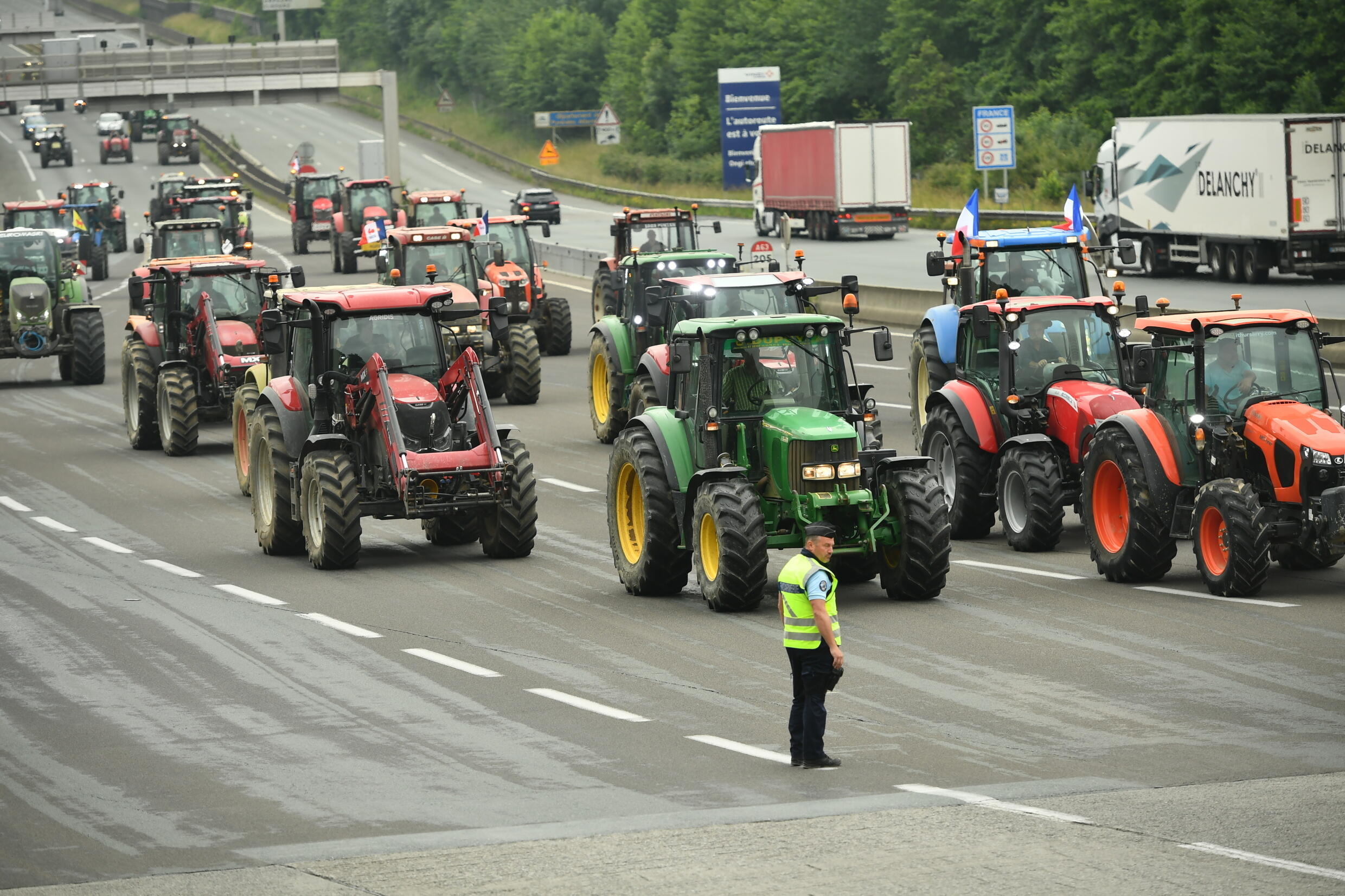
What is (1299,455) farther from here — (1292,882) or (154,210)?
(154,210)

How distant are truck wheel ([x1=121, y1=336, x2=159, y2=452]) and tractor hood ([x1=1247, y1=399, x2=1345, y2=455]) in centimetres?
1747

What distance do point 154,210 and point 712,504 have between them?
157 ft

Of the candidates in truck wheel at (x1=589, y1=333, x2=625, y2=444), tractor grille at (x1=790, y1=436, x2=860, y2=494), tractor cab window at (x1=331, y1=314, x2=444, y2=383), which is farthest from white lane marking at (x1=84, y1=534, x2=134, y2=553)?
tractor grille at (x1=790, y1=436, x2=860, y2=494)

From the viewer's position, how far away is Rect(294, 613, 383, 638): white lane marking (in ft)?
55.0

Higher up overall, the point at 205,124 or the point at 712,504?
the point at 205,124

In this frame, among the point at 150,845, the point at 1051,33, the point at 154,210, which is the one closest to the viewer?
the point at 150,845

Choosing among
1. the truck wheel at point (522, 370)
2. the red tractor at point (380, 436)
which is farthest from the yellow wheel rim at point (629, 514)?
the truck wheel at point (522, 370)

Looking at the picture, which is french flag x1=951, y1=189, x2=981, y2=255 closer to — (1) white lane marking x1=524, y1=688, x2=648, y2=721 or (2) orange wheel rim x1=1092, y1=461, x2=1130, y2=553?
(2) orange wheel rim x1=1092, y1=461, x2=1130, y2=553

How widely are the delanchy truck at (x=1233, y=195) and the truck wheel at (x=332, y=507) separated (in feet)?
96.6

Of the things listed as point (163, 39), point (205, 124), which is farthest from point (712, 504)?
point (163, 39)

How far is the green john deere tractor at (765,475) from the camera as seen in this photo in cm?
1662

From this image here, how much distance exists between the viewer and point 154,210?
61.4 meters

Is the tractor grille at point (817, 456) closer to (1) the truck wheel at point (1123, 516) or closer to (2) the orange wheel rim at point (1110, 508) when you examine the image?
(1) the truck wheel at point (1123, 516)

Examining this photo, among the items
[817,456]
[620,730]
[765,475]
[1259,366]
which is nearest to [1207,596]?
[1259,366]
